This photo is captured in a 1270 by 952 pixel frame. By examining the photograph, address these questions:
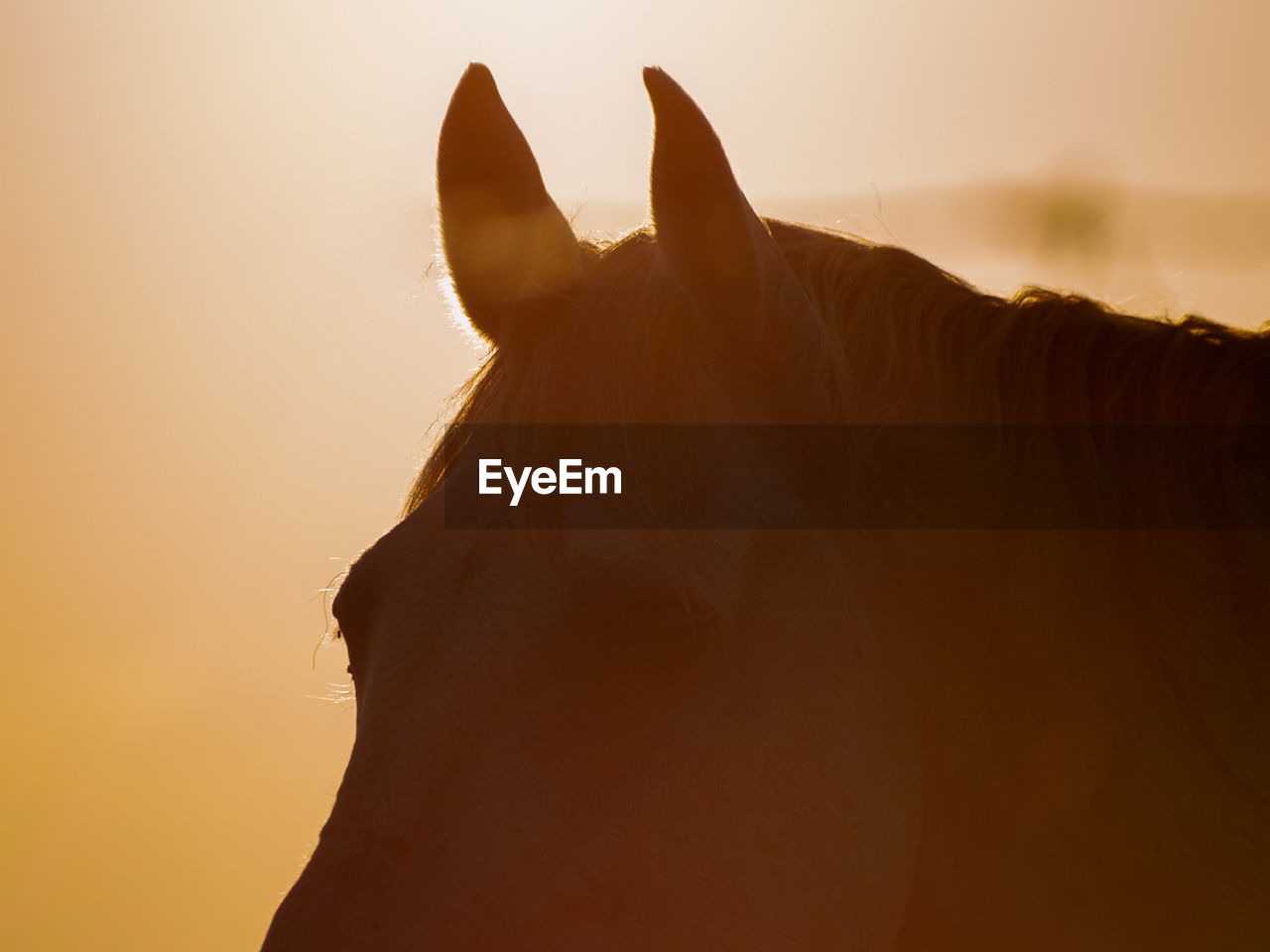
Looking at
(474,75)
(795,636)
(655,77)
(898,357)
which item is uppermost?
(474,75)

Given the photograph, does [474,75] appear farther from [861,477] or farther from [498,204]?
[861,477]

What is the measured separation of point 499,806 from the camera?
62.6 inches

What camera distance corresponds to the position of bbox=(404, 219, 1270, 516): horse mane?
1986 mm

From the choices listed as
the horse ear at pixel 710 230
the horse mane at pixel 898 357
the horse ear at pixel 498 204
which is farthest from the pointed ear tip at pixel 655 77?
the horse ear at pixel 498 204

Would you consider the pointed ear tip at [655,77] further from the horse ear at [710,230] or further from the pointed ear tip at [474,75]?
the pointed ear tip at [474,75]

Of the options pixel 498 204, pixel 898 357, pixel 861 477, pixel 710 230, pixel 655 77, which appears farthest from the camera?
pixel 498 204

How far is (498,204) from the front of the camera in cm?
233

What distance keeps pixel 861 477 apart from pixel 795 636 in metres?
0.37

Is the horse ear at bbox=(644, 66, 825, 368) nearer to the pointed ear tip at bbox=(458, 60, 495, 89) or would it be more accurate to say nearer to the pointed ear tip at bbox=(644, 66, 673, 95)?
the pointed ear tip at bbox=(644, 66, 673, 95)

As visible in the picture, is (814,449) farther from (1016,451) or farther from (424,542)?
(424,542)

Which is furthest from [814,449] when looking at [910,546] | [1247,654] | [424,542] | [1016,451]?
[1247,654]

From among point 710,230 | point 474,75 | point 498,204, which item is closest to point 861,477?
point 710,230

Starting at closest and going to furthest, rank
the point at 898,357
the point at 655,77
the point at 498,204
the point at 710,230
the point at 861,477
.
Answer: the point at 655,77 < the point at 710,230 < the point at 861,477 < the point at 898,357 < the point at 498,204

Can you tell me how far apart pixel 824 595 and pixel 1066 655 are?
48 centimetres
